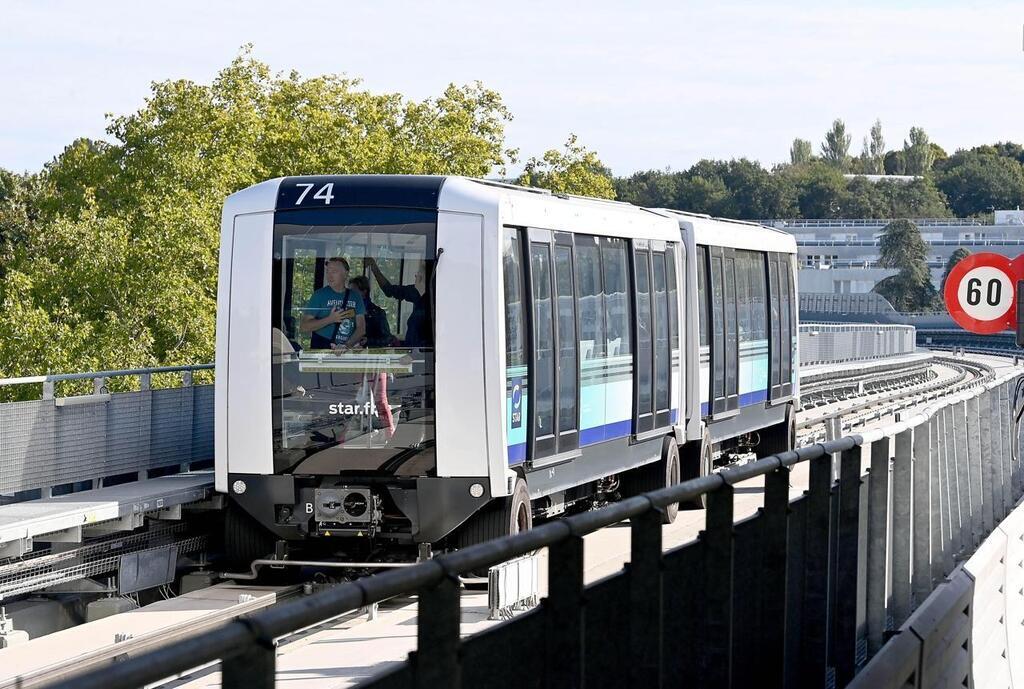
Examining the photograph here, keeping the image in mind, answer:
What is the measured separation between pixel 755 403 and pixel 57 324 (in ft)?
101

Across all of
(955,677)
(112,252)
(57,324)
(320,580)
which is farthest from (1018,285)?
(112,252)

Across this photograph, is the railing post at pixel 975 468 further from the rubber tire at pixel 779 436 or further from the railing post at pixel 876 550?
the rubber tire at pixel 779 436

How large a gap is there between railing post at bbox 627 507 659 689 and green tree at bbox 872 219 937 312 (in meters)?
162

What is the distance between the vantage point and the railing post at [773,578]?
6781 millimetres

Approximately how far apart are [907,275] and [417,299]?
156 m

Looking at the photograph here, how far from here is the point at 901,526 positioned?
386 inches

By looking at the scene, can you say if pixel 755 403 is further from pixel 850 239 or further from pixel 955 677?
pixel 850 239

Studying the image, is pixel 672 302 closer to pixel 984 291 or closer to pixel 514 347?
pixel 514 347

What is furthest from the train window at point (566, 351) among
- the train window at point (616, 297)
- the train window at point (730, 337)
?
the train window at point (730, 337)

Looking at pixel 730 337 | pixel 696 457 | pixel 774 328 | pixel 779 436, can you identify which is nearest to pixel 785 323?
pixel 774 328

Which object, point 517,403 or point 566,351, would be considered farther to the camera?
point 566,351

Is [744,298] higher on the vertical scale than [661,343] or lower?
higher

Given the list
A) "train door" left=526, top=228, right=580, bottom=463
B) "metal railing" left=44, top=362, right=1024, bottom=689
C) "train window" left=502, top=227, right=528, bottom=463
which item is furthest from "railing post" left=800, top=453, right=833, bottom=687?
"train door" left=526, top=228, right=580, bottom=463

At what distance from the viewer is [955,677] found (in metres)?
9.32
